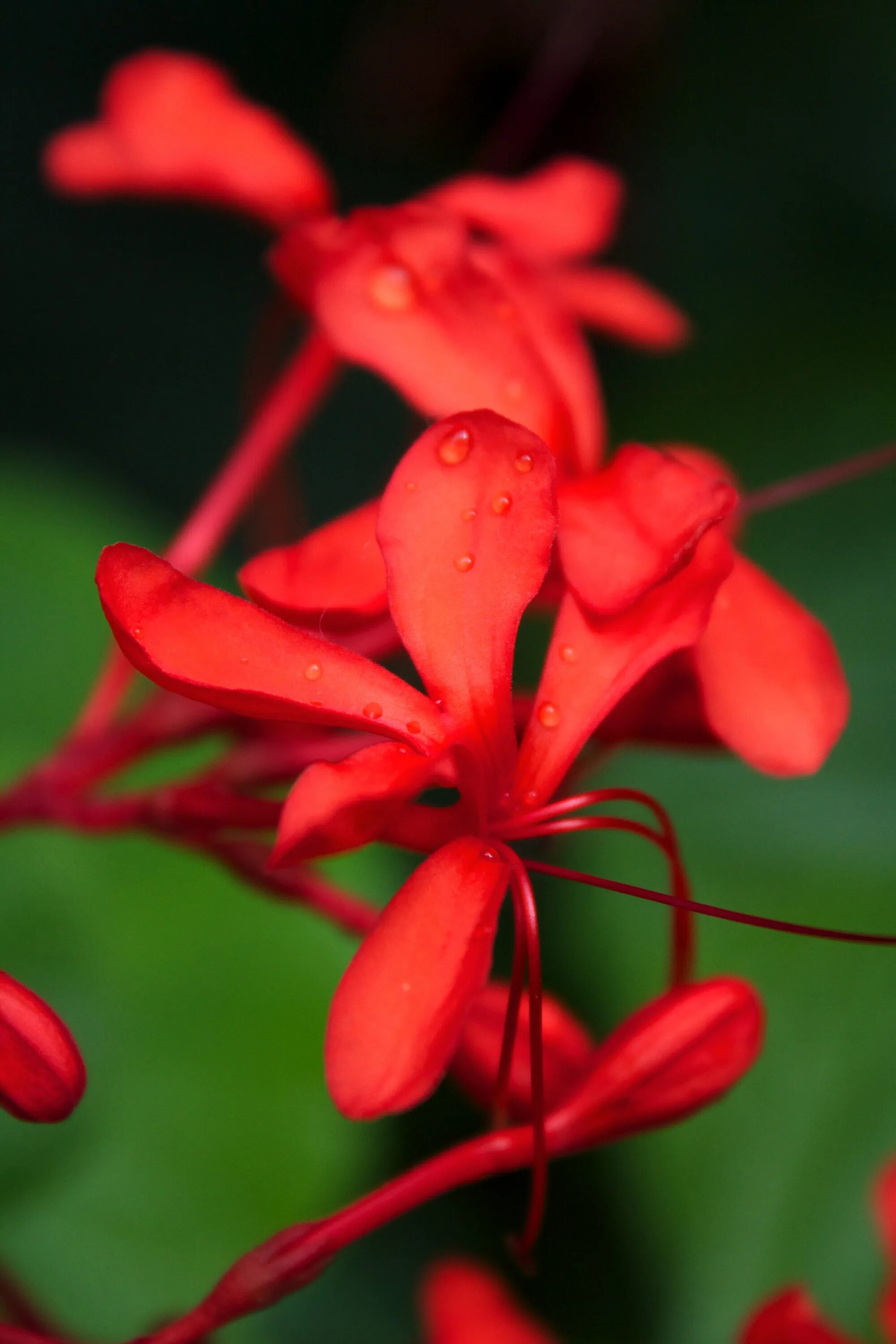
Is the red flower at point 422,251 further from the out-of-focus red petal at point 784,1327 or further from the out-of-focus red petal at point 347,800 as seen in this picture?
the out-of-focus red petal at point 784,1327

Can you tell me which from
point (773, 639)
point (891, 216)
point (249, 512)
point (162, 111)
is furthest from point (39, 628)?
point (891, 216)

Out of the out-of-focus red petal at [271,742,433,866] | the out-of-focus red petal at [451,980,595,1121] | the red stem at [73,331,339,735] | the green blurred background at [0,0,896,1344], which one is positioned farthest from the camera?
the green blurred background at [0,0,896,1344]

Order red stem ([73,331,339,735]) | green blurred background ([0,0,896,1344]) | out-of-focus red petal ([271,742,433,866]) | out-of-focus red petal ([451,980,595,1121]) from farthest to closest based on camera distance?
1. green blurred background ([0,0,896,1344])
2. red stem ([73,331,339,735])
3. out-of-focus red petal ([451,980,595,1121])
4. out-of-focus red petal ([271,742,433,866])

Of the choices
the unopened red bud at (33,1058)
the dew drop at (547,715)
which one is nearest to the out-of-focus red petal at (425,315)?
the dew drop at (547,715)

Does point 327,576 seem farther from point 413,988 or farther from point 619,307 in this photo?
point 619,307

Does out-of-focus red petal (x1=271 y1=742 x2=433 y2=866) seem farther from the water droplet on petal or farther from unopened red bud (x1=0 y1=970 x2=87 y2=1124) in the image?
the water droplet on petal

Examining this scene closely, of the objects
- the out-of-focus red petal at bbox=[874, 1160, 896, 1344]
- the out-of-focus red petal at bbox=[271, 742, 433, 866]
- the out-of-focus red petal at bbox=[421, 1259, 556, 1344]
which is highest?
the out-of-focus red petal at bbox=[271, 742, 433, 866]

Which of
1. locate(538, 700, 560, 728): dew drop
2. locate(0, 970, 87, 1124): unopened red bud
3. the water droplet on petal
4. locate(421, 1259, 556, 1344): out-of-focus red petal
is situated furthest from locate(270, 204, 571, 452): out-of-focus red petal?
locate(421, 1259, 556, 1344): out-of-focus red petal
